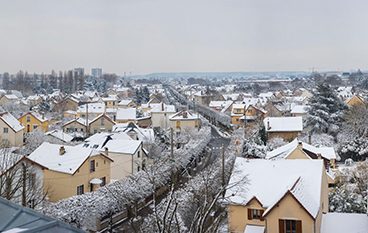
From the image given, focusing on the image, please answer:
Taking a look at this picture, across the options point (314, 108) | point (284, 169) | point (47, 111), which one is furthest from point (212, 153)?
point (47, 111)

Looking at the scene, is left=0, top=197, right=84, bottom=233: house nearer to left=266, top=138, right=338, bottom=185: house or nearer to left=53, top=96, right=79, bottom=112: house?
left=266, top=138, right=338, bottom=185: house

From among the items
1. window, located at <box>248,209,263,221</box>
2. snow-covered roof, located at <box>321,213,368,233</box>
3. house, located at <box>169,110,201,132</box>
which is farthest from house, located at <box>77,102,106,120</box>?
snow-covered roof, located at <box>321,213,368,233</box>

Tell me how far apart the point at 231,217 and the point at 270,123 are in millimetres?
24432

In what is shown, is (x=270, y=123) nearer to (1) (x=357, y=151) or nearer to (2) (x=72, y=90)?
(1) (x=357, y=151)

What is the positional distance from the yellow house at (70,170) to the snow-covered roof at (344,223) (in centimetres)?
1181

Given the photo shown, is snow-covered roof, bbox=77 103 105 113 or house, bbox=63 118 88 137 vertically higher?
snow-covered roof, bbox=77 103 105 113

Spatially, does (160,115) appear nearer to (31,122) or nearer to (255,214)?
(31,122)

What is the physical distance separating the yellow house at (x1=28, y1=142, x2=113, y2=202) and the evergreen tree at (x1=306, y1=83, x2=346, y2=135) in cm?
2086

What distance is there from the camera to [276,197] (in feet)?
50.3

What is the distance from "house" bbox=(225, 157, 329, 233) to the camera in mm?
14211

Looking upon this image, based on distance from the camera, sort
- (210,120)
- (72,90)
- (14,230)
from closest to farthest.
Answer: (14,230) < (210,120) < (72,90)

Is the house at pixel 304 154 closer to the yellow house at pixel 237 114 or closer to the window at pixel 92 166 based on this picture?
the window at pixel 92 166

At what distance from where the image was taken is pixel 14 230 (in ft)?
10.6

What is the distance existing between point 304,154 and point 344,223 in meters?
9.22
